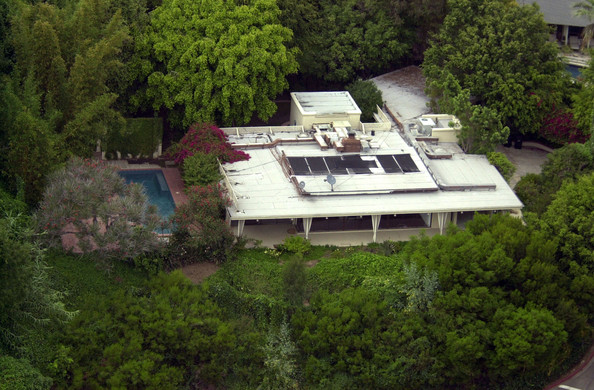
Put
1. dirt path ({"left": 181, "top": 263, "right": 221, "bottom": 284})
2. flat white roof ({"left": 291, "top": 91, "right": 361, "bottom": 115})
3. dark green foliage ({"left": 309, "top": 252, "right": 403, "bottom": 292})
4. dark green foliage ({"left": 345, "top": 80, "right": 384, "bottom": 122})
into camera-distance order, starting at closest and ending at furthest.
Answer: dark green foliage ({"left": 309, "top": 252, "right": 403, "bottom": 292}) → dirt path ({"left": 181, "top": 263, "right": 221, "bottom": 284}) → flat white roof ({"left": 291, "top": 91, "right": 361, "bottom": 115}) → dark green foliage ({"left": 345, "top": 80, "right": 384, "bottom": 122})

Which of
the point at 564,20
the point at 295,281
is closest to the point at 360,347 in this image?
the point at 295,281

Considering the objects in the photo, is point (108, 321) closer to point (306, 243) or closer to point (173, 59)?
point (306, 243)

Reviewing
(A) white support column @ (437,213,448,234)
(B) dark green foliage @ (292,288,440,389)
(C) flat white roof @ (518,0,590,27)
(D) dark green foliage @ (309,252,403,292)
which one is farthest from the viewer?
(C) flat white roof @ (518,0,590,27)

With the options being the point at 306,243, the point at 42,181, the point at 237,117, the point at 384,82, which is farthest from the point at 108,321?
the point at 384,82

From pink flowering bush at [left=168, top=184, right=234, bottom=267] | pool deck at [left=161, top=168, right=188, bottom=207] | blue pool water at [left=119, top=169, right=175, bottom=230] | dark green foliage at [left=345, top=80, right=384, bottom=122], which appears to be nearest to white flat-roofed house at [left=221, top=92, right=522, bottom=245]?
pink flowering bush at [left=168, top=184, right=234, bottom=267]

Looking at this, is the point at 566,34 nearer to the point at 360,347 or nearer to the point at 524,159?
the point at 524,159

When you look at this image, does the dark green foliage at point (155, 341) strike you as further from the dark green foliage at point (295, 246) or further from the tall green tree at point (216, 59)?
the tall green tree at point (216, 59)

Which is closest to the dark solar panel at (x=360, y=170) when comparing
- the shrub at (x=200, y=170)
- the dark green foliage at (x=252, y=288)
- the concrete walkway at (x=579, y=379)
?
the shrub at (x=200, y=170)

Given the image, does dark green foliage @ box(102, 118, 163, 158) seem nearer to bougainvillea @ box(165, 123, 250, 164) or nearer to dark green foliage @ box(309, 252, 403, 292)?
bougainvillea @ box(165, 123, 250, 164)
